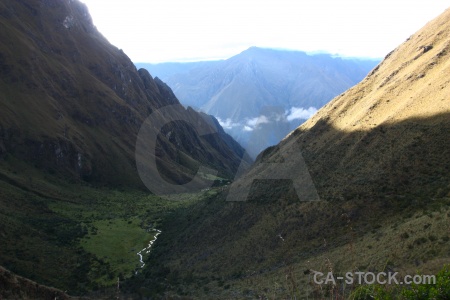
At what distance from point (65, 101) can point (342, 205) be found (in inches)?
4773

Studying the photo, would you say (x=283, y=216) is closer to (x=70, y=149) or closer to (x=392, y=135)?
(x=392, y=135)

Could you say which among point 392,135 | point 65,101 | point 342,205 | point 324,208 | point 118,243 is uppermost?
point 65,101

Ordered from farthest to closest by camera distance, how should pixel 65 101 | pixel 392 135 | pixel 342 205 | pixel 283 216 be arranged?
pixel 65 101
pixel 392 135
pixel 283 216
pixel 342 205

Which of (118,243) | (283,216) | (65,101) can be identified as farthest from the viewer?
(65,101)

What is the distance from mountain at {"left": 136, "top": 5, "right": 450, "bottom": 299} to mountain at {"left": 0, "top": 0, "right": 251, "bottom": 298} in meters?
13.6

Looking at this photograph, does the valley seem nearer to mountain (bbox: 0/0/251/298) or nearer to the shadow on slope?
the shadow on slope

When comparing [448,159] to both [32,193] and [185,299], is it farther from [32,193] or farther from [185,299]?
[32,193]

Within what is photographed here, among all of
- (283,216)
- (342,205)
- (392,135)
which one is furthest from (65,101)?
(342,205)

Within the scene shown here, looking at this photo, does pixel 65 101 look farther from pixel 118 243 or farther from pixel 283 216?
pixel 283 216

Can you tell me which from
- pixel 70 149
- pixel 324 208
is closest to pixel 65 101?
pixel 70 149

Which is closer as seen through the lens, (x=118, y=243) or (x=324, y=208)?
(x=324, y=208)

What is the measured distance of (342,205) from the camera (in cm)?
3916

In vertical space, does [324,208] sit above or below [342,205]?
above

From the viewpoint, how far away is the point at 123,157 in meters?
133
